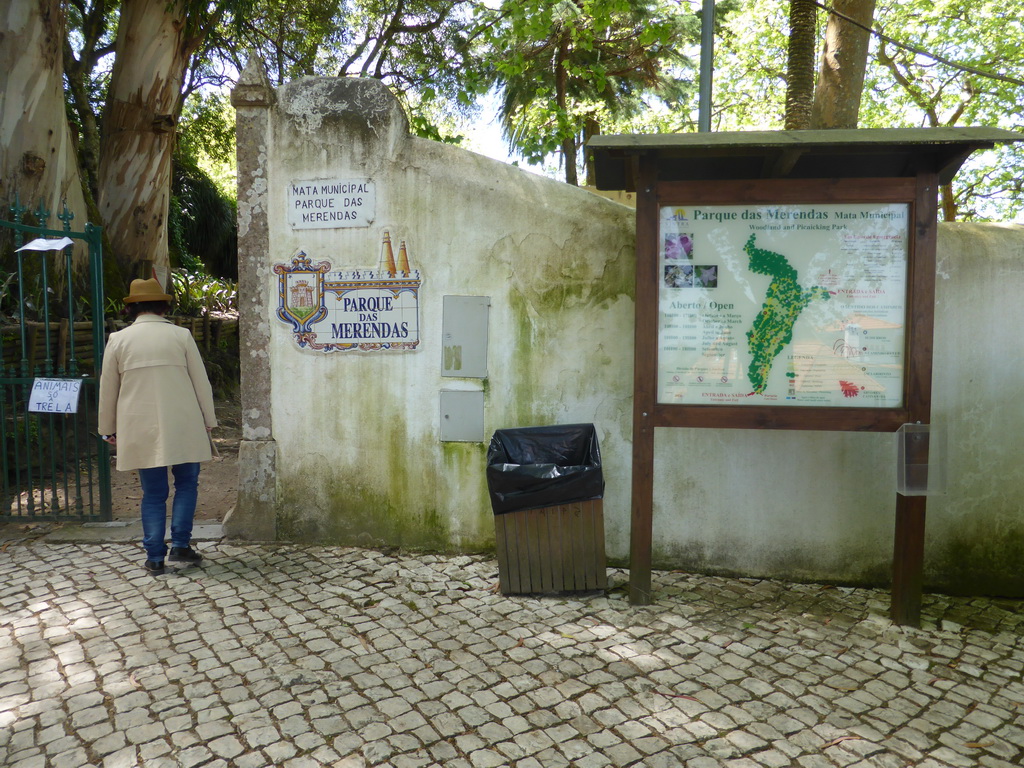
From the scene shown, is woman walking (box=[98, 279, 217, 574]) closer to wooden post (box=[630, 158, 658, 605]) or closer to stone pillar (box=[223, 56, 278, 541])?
stone pillar (box=[223, 56, 278, 541])

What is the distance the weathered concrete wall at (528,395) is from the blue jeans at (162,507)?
39 centimetres

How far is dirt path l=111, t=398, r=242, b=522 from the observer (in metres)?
5.74

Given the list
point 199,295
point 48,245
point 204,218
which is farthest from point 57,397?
point 204,218

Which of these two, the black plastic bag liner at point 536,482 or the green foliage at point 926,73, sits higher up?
the green foliage at point 926,73

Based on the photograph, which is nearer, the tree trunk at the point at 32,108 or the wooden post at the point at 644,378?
the wooden post at the point at 644,378

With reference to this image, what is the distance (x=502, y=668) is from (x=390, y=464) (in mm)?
1797

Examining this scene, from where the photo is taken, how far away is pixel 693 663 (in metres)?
3.29

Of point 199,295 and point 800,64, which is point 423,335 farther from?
point 199,295

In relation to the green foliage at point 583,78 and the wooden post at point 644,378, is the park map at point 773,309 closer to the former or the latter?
the wooden post at point 644,378

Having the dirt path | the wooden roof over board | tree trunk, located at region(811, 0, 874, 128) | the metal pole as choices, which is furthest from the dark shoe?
tree trunk, located at region(811, 0, 874, 128)

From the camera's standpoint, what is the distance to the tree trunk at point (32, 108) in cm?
702

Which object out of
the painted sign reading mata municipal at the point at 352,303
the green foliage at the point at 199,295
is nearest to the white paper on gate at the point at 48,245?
the painted sign reading mata municipal at the point at 352,303

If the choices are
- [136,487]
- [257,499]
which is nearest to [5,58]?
[136,487]

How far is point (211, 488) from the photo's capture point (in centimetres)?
652
